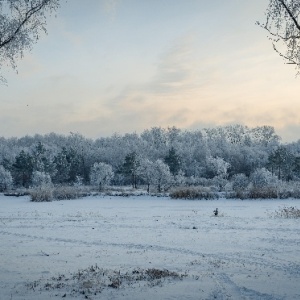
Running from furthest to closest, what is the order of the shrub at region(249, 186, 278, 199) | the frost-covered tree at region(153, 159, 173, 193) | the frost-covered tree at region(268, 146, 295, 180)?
the frost-covered tree at region(268, 146, 295, 180), the frost-covered tree at region(153, 159, 173, 193), the shrub at region(249, 186, 278, 199)

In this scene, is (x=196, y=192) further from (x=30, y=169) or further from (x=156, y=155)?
(x=156, y=155)

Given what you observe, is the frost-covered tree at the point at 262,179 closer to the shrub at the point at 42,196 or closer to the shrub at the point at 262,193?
the shrub at the point at 262,193

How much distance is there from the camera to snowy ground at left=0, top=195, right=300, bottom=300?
9.60 meters

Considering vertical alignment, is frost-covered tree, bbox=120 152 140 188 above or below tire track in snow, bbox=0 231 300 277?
above

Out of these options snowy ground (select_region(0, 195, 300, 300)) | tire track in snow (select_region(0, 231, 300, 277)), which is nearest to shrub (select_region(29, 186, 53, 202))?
snowy ground (select_region(0, 195, 300, 300))

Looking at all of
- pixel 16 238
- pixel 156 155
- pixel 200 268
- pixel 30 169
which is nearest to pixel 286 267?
pixel 200 268

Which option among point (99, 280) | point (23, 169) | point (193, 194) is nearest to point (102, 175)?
point (23, 169)

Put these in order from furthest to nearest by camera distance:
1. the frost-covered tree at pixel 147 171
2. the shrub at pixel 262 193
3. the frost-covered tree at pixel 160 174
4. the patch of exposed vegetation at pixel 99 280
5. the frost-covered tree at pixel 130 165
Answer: the frost-covered tree at pixel 130 165 < the frost-covered tree at pixel 147 171 < the frost-covered tree at pixel 160 174 < the shrub at pixel 262 193 < the patch of exposed vegetation at pixel 99 280

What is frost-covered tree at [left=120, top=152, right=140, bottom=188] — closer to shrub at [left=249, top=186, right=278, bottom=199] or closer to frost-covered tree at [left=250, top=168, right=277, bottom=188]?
frost-covered tree at [left=250, top=168, right=277, bottom=188]

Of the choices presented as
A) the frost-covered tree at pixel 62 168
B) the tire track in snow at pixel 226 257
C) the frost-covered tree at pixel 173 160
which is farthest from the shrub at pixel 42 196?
the frost-covered tree at pixel 62 168

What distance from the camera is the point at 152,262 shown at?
43.4ft

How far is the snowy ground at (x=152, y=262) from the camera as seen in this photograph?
31.5 feet

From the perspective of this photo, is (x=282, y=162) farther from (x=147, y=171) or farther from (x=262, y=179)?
(x=147, y=171)

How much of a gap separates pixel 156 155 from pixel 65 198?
86.4 metres
